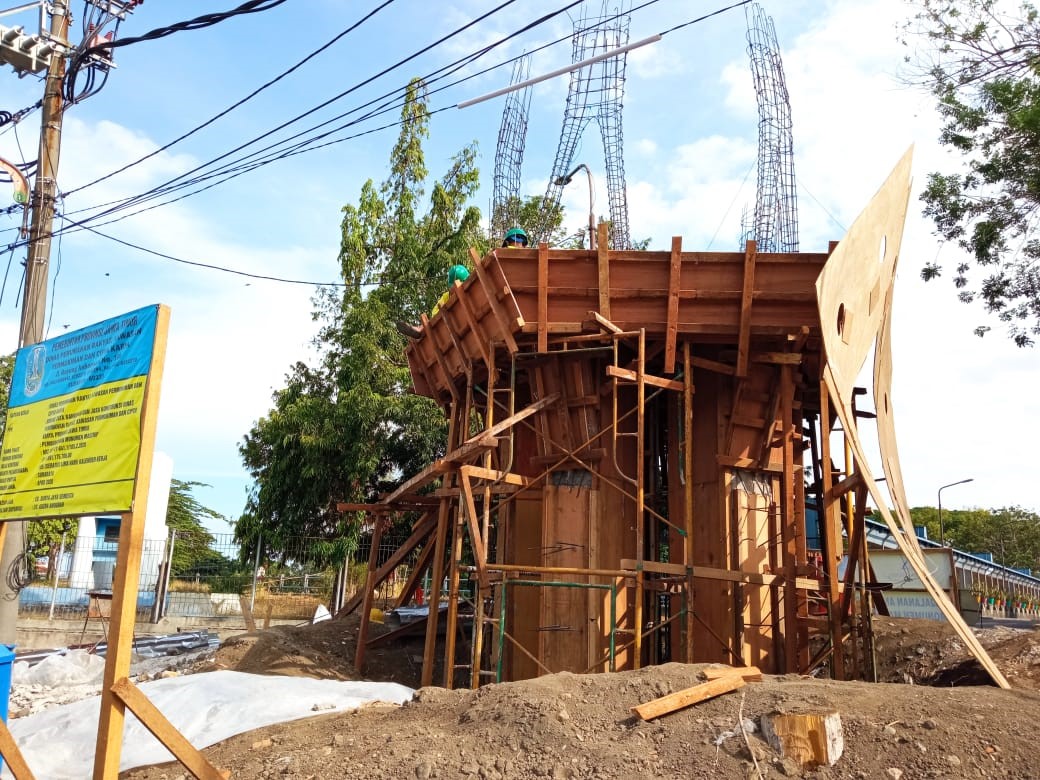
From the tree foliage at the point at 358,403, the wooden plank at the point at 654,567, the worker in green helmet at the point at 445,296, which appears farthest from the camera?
the tree foliage at the point at 358,403

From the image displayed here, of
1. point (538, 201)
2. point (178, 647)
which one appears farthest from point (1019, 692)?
point (538, 201)

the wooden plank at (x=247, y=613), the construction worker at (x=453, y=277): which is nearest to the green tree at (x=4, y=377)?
the wooden plank at (x=247, y=613)

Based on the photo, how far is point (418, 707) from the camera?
7148mm

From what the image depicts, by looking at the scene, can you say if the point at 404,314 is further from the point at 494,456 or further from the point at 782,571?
the point at 782,571

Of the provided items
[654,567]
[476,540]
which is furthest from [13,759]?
[654,567]

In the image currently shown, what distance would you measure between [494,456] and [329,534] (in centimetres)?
1473

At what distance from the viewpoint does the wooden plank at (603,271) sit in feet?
37.9

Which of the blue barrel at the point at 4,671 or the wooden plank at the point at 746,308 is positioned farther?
the wooden plank at the point at 746,308

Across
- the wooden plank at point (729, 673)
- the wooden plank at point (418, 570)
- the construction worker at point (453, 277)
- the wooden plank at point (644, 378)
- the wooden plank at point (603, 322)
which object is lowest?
the wooden plank at point (729, 673)

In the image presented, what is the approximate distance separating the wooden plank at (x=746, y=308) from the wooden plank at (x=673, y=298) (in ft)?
2.90

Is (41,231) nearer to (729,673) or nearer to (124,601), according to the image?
(124,601)

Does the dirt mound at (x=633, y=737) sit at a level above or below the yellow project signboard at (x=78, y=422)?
below

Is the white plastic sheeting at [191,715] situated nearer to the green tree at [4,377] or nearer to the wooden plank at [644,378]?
the wooden plank at [644,378]

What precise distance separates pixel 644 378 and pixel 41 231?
10584 millimetres
